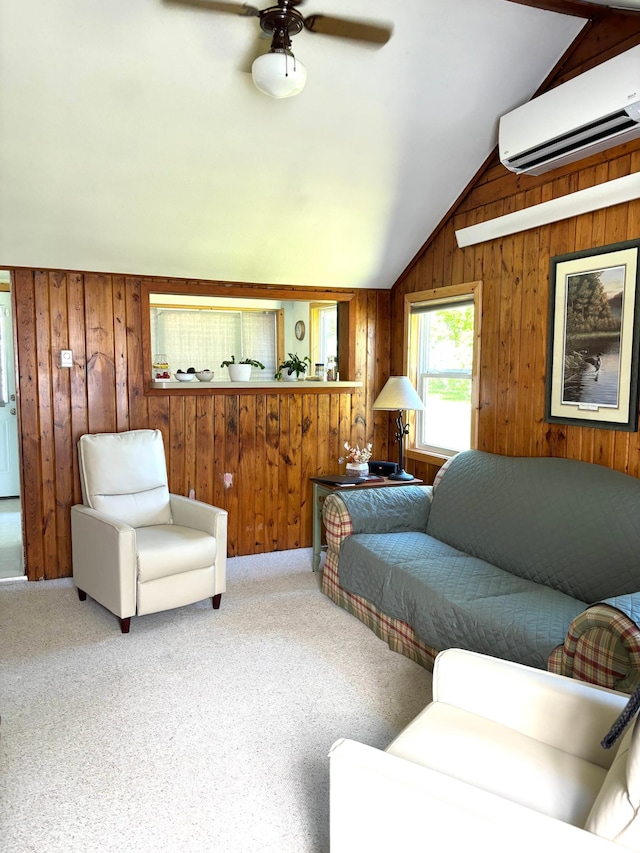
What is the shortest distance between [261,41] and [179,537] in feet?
8.05

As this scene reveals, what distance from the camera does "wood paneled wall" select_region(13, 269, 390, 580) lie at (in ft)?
12.8

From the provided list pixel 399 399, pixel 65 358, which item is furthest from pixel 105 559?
pixel 399 399

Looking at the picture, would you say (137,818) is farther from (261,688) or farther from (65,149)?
(65,149)

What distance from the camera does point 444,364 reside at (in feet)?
14.1

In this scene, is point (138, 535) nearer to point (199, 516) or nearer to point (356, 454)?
point (199, 516)

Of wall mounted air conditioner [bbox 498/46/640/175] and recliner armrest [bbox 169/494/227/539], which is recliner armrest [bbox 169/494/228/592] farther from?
wall mounted air conditioner [bbox 498/46/640/175]

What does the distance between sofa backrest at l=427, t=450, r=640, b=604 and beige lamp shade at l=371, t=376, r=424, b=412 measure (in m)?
0.60

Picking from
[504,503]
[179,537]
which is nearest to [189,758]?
A: [179,537]

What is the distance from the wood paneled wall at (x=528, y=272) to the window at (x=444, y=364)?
0.11 metres

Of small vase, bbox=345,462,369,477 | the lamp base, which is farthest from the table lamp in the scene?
small vase, bbox=345,462,369,477

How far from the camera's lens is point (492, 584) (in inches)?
109

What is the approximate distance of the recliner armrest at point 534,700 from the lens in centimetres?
158

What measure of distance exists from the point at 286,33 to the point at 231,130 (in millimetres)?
683

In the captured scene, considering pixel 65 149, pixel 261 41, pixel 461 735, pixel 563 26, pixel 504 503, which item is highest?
pixel 563 26
